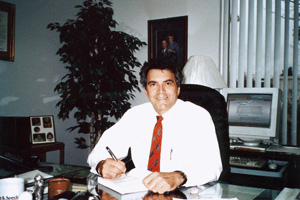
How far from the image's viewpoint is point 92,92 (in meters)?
2.75

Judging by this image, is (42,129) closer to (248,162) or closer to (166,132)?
(166,132)

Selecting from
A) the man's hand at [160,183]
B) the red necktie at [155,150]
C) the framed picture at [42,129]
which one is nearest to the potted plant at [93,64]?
the framed picture at [42,129]

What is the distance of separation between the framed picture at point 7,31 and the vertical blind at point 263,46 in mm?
2260

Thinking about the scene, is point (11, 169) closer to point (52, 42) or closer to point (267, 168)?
point (267, 168)

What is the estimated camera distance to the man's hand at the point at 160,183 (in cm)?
98

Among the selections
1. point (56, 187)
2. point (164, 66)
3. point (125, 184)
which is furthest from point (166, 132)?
point (56, 187)

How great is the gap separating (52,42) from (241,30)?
7.40 feet

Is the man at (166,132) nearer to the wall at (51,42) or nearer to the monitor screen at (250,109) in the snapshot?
the monitor screen at (250,109)

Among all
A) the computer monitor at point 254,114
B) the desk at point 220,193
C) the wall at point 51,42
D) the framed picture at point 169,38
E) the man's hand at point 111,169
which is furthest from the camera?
the framed picture at point 169,38

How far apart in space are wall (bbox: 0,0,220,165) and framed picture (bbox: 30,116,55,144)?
32 centimetres

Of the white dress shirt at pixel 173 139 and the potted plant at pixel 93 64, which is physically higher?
the potted plant at pixel 93 64

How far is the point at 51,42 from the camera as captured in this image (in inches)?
129

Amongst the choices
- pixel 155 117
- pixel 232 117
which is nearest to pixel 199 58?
pixel 232 117

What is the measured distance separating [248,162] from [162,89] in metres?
0.83
